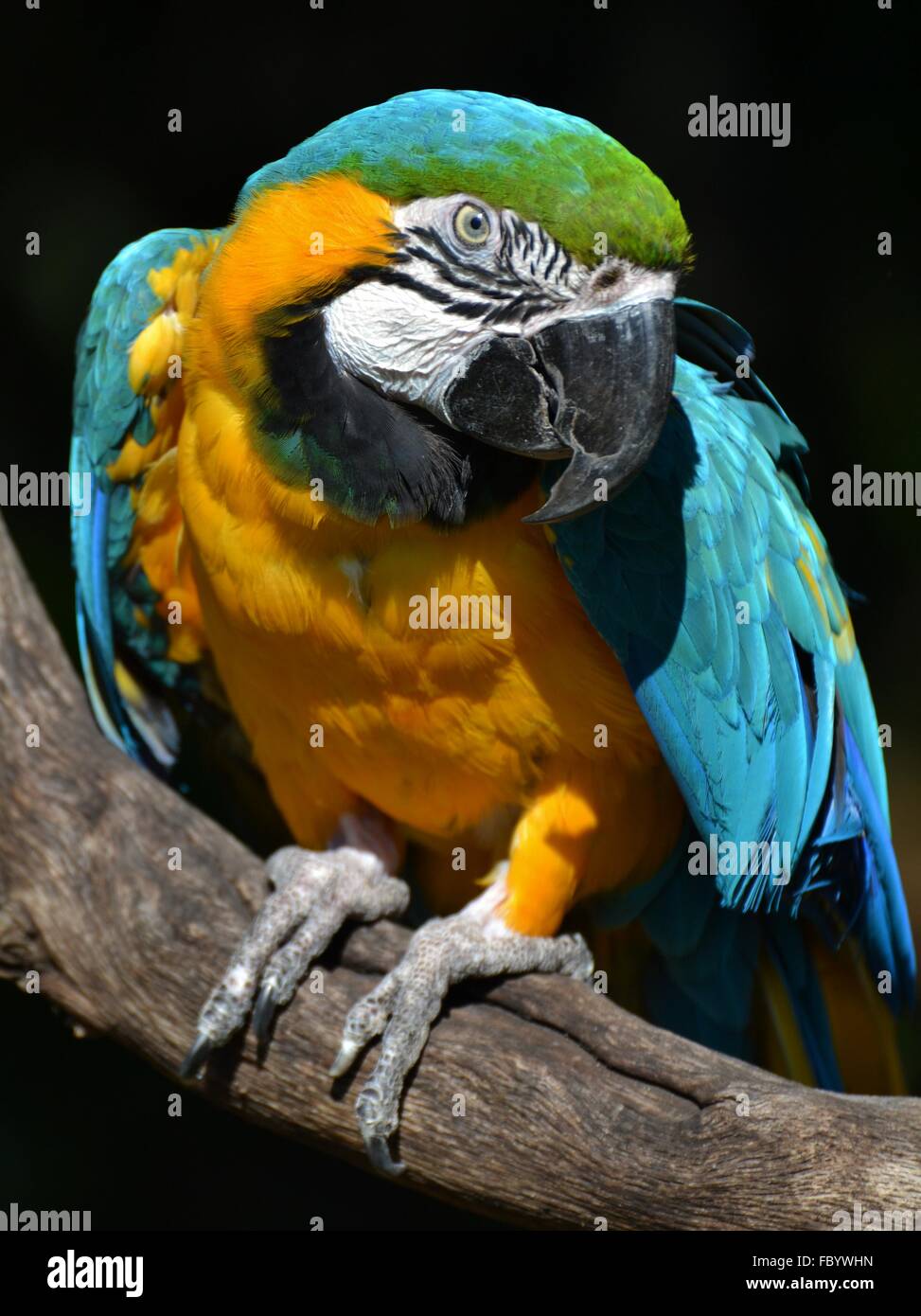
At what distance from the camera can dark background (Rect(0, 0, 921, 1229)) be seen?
272 centimetres

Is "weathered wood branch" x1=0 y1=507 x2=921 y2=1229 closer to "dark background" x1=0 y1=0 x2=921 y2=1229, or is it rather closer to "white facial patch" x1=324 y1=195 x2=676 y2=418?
"white facial patch" x1=324 y1=195 x2=676 y2=418

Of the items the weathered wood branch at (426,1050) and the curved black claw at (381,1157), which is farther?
the curved black claw at (381,1157)

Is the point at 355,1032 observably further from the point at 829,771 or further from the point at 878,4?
the point at 878,4

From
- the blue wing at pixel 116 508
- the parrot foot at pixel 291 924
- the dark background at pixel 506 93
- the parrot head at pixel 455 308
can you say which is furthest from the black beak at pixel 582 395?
the dark background at pixel 506 93

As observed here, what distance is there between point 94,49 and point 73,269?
19.1 inches

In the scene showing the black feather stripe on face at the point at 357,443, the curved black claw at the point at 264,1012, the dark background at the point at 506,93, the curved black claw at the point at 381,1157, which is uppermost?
the dark background at the point at 506,93

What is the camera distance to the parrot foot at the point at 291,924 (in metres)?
1.83

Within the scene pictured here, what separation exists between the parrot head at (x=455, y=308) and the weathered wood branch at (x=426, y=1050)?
2.18 feet

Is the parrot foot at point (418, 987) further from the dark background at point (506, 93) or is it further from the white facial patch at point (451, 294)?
the dark background at point (506, 93)

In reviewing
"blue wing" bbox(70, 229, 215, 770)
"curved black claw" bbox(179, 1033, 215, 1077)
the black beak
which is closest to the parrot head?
the black beak

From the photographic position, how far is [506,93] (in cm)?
277

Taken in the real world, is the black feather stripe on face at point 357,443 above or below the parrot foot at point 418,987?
above

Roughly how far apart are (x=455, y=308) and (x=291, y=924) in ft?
3.20

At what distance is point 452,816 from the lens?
Answer: 6.43 feet
